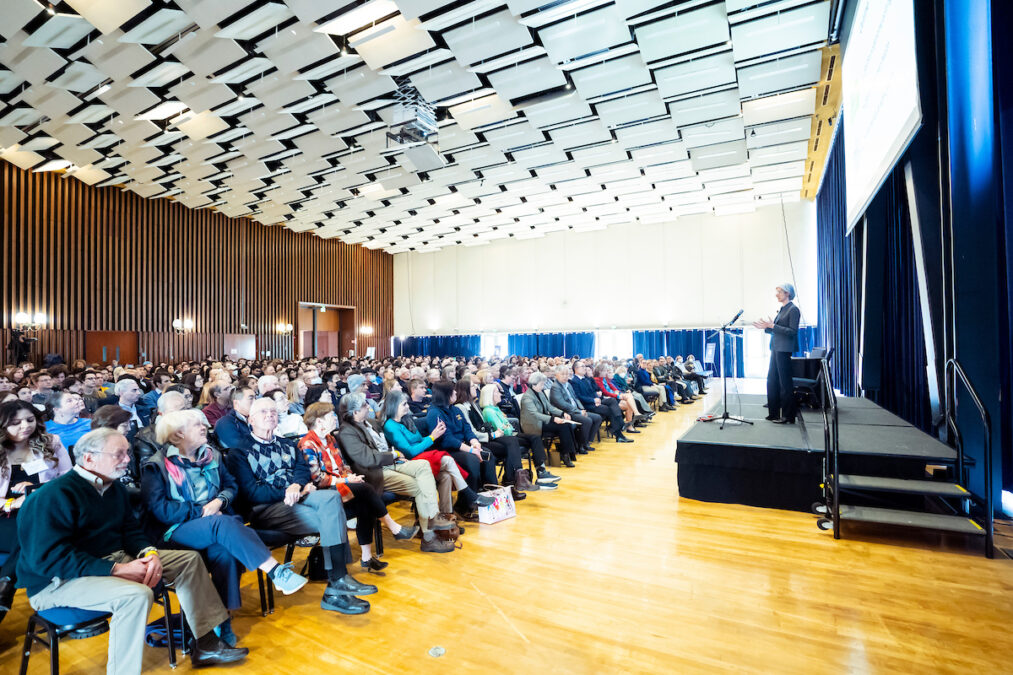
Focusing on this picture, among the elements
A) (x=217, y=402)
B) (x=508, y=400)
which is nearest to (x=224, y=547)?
(x=217, y=402)

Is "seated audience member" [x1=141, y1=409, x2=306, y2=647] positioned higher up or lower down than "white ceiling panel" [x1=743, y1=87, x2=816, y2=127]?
lower down

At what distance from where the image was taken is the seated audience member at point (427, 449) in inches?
148

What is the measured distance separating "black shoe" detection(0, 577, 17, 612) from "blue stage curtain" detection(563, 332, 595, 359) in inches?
664

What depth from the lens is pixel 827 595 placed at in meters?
2.67

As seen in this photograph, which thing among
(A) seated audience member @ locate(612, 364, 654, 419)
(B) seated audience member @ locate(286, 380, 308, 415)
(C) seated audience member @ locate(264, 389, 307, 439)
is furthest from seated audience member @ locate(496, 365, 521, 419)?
(A) seated audience member @ locate(612, 364, 654, 419)

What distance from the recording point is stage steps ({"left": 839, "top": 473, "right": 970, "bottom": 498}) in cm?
332

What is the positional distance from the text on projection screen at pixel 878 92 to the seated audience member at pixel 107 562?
4629 mm

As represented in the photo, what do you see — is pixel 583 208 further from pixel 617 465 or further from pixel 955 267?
pixel 955 267

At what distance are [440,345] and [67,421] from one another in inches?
683

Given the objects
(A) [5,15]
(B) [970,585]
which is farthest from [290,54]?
(B) [970,585]

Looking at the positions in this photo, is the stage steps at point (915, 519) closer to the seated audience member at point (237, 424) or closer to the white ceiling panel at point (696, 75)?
the seated audience member at point (237, 424)

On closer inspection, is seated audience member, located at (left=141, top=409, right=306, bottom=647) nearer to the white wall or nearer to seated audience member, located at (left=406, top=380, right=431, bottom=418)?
seated audience member, located at (left=406, top=380, right=431, bottom=418)

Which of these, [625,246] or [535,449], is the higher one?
[625,246]

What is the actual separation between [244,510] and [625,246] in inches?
646
